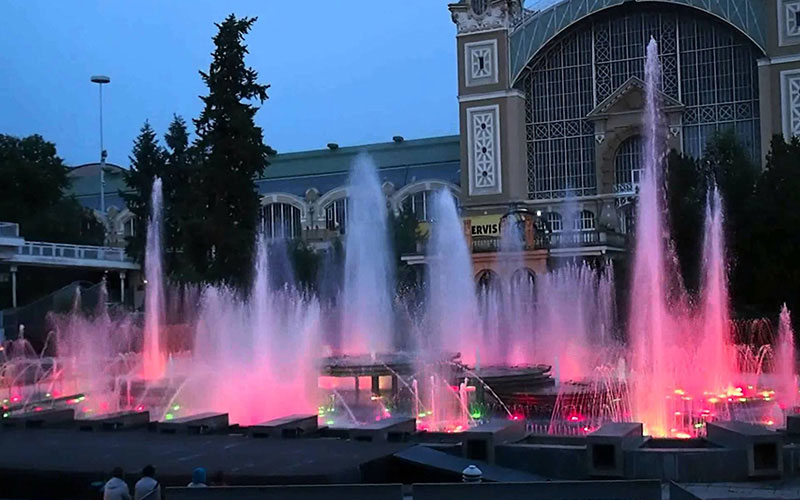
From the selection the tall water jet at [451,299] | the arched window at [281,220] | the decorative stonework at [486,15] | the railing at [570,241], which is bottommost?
the tall water jet at [451,299]

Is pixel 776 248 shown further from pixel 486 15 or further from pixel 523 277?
pixel 486 15

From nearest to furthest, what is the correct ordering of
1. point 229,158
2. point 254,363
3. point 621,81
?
point 254,363 < point 229,158 < point 621,81

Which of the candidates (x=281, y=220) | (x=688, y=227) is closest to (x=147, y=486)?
(x=688, y=227)

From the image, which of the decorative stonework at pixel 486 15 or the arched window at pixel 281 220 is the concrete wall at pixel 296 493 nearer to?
the decorative stonework at pixel 486 15

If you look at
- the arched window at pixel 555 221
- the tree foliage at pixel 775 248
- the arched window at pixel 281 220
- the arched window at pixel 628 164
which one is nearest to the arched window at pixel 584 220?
the arched window at pixel 555 221

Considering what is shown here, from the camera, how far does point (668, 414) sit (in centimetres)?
1560

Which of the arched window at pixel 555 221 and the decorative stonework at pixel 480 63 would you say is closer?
the arched window at pixel 555 221

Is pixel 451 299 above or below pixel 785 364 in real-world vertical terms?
above

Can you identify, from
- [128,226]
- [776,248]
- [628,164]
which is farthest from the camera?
[128,226]

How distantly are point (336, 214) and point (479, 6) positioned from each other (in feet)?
49.6

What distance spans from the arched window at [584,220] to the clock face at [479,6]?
1174cm

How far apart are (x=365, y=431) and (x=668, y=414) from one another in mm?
5414

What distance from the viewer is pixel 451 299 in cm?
3058

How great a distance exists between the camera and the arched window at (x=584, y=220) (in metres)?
52.9
